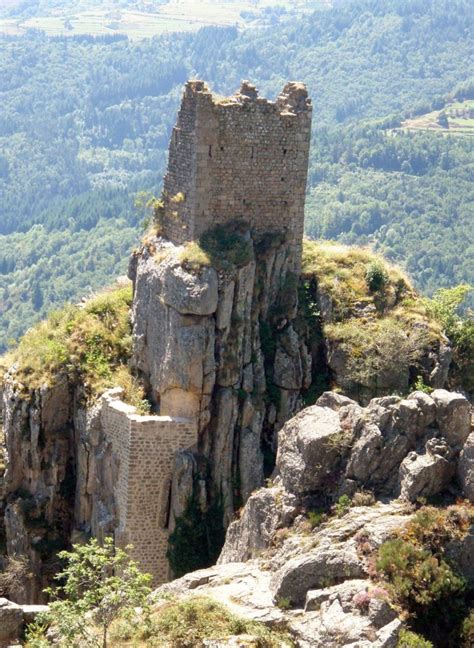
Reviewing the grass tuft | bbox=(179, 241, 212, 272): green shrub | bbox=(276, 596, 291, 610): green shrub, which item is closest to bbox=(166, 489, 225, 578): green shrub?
the grass tuft

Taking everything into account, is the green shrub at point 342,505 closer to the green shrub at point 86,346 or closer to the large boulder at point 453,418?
the large boulder at point 453,418

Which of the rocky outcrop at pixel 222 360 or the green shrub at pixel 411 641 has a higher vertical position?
the rocky outcrop at pixel 222 360

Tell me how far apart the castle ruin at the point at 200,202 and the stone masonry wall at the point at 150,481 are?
24 millimetres

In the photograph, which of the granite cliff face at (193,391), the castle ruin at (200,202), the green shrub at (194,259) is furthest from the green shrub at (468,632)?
the green shrub at (194,259)

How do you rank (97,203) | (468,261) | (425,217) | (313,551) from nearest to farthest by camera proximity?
(313,551)
(468,261)
(425,217)
(97,203)

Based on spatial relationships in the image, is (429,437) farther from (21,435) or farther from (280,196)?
(21,435)

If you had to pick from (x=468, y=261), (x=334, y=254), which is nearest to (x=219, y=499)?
(x=334, y=254)

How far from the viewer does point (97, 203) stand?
542 feet

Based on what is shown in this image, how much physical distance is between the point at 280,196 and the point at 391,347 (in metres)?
5.21

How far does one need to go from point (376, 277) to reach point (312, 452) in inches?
467

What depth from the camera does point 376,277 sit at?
1569 inches

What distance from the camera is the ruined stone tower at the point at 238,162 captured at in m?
38.1

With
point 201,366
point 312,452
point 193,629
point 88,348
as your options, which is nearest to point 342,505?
point 312,452

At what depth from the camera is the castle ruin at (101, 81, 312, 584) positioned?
119 ft
